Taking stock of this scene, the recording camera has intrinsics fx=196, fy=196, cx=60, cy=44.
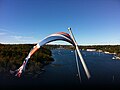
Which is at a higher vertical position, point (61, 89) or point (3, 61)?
point (3, 61)

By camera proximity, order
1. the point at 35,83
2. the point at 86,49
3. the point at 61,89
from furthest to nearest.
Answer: the point at 86,49 < the point at 35,83 < the point at 61,89

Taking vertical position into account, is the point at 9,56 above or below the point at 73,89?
above

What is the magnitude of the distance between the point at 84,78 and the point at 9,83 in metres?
9.09

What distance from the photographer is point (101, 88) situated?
1900 centimetres

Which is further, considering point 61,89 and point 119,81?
point 119,81

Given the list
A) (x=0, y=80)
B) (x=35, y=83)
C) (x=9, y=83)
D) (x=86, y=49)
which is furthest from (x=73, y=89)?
(x=86, y=49)

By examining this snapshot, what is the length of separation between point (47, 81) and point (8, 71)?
22.4 feet

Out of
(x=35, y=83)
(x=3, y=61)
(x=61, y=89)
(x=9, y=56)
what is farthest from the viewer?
(x=9, y=56)

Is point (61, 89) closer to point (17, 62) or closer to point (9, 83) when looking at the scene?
point (9, 83)

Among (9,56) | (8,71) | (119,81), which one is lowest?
(119,81)

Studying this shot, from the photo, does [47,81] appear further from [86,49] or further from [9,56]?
[86,49]

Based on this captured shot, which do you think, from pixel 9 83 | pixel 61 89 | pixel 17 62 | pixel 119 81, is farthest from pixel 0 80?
pixel 119 81

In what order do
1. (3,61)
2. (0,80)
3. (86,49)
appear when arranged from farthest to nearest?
(86,49) → (3,61) → (0,80)

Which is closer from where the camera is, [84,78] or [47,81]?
[47,81]
